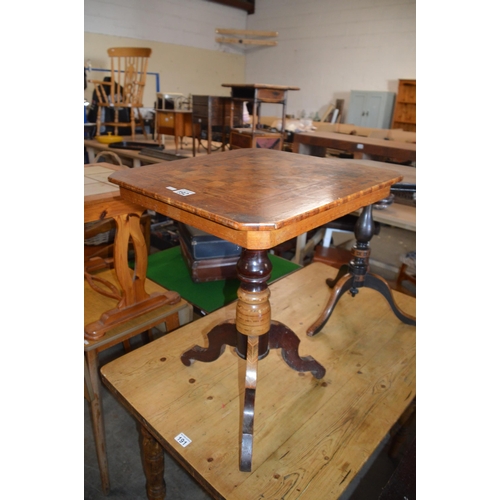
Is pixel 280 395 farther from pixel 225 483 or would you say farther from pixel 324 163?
pixel 324 163

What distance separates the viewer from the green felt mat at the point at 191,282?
67.0 inches

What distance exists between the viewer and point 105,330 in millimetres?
1286

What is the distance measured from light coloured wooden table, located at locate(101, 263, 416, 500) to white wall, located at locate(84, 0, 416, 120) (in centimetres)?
599

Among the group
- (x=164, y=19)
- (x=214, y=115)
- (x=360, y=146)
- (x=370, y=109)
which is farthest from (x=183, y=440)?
(x=164, y=19)

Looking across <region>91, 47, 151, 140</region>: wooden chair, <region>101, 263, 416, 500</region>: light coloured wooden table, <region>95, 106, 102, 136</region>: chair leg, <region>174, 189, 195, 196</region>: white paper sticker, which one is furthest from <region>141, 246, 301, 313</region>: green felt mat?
<region>95, 106, 102, 136</region>: chair leg

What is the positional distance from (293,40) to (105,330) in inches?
301

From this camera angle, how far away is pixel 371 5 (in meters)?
6.30

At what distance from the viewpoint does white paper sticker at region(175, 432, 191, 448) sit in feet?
2.94

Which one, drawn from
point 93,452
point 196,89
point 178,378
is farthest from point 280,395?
point 196,89

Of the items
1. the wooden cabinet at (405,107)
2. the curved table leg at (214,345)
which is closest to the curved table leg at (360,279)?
the curved table leg at (214,345)

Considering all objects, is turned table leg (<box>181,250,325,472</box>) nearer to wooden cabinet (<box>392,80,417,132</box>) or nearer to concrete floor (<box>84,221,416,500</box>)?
concrete floor (<box>84,221,416,500</box>)

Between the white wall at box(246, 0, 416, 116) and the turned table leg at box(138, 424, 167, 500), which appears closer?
the turned table leg at box(138, 424, 167, 500)

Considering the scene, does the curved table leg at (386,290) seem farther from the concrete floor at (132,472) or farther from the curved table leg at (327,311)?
the concrete floor at (132,472)

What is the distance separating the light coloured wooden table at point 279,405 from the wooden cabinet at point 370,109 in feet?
18.9
